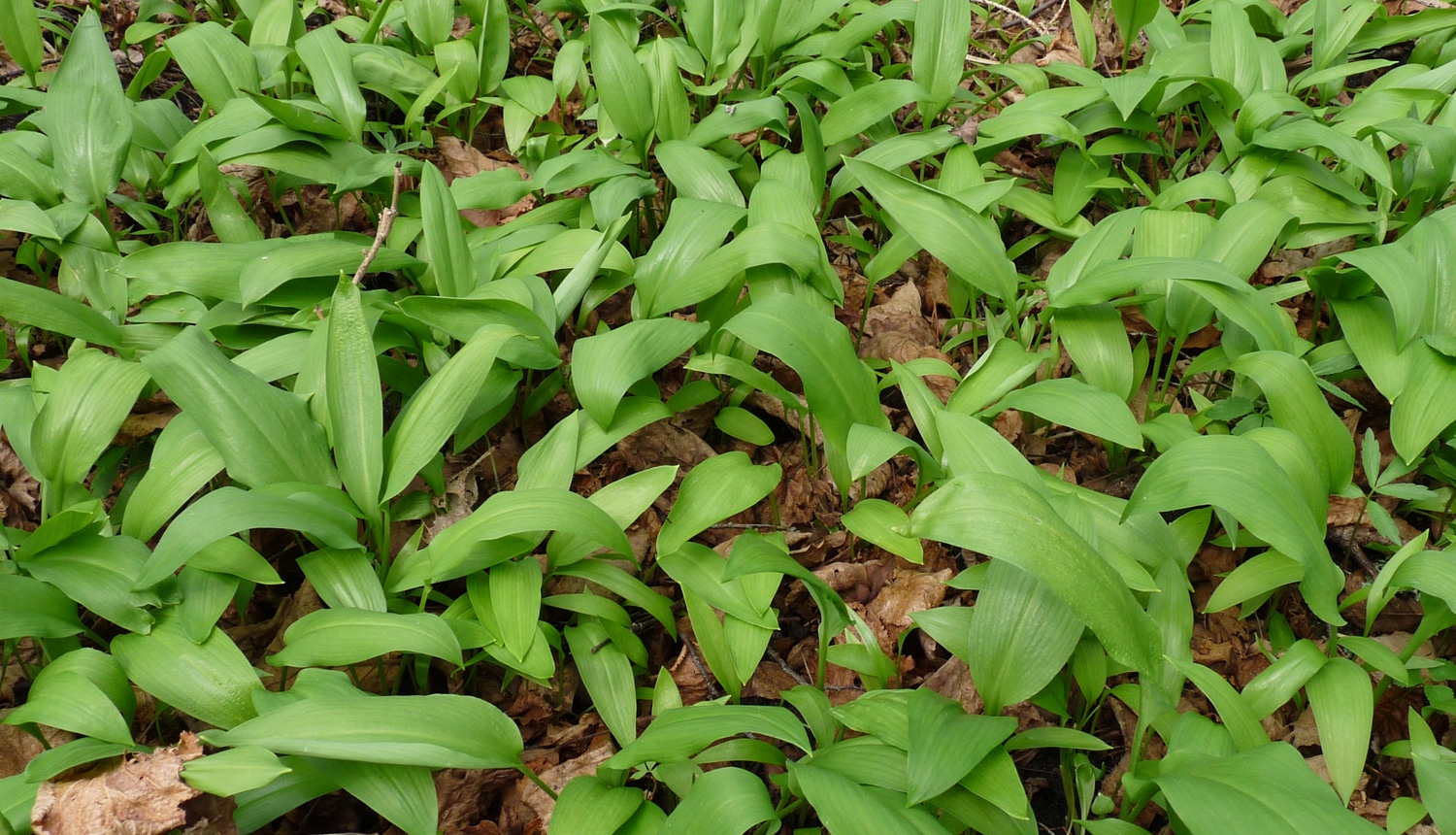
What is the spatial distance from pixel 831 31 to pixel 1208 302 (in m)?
1.59

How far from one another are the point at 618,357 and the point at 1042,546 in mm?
890

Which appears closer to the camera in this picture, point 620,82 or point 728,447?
point 728,447

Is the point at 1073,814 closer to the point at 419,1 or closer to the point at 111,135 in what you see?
the point at 111,135

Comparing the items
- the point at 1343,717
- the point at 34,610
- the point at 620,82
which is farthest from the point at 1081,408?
the point at 34,610

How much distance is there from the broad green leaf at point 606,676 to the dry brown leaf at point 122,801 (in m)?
0.61

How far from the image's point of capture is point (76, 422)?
171 centimetres

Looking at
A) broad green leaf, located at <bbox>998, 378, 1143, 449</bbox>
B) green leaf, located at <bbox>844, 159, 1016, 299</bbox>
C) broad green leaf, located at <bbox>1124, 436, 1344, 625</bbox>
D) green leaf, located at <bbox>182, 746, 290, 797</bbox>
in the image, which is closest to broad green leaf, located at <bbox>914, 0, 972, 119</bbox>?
green leaf, located at <bbox>844, 159, 1016, 299</bbox>

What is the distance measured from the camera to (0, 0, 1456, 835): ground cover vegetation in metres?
1.36

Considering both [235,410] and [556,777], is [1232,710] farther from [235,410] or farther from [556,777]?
[235,410]

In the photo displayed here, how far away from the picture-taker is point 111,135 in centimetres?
226

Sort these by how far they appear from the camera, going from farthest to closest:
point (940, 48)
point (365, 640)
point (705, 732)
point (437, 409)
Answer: point (940, 48) → point (437, 409) → point (365, 640) → point (705, 732)

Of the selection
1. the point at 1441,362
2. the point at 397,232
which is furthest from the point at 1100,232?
the point at 397,232

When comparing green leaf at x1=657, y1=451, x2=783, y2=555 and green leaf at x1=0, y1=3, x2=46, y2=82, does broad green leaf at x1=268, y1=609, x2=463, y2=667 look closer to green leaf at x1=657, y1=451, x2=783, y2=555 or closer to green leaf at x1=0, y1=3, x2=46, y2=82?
green leaf at x1=657, y1=451, x2=783, y2=555

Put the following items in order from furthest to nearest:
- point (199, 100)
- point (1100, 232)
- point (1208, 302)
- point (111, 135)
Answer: point (199, 100)
point (111, 135)
point (1100, 232)
point (1208, 302)
